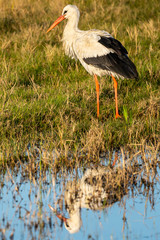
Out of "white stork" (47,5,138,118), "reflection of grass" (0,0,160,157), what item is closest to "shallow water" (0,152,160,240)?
"reflection of grass" (0,0,160,157)

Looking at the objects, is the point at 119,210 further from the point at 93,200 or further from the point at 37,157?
the point at 37,157

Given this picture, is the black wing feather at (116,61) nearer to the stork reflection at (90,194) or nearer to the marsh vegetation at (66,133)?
the marsh vegetation at (66,133)

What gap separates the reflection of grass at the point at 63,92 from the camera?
5660mm

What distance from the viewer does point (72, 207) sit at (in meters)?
4.00

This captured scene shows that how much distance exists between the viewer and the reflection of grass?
5.66 m

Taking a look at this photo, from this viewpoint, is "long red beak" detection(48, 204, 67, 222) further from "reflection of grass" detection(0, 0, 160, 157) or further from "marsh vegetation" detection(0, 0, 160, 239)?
"reflection of grass" detection(0, 0, 160, 157)

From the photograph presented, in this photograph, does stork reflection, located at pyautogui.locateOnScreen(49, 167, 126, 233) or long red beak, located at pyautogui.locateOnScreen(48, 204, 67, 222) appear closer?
long red beak, located at pyautogui.locateOnScreen(48, 204, 67, 222)

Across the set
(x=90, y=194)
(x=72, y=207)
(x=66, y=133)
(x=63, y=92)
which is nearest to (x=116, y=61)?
(x=63, y=92)

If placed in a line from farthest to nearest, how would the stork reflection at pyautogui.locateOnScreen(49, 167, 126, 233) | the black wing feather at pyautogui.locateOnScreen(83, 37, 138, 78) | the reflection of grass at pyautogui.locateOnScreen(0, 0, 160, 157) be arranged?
the black wing feather at pyautogui.locateOnScreen(83, 37, 138, 78) → the reflection of grass at pyautogui.locateOnScreen(0, 0, 160, 157) → the stork reflection at pyautogui.locateOnScreen(49, 167, 126, 233)

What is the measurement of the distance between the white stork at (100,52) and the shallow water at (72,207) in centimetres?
218

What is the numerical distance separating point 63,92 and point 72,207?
132 inches

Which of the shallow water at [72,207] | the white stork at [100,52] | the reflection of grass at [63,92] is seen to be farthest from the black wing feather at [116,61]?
the shallow water at [72,207]

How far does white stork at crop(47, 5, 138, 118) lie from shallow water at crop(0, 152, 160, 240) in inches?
86.0

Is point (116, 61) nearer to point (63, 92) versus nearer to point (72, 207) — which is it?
point (63, 92)
